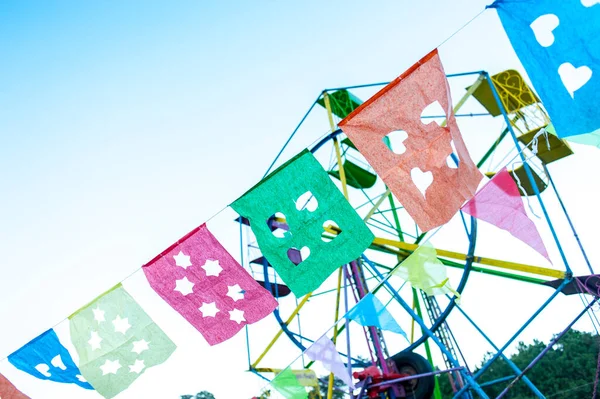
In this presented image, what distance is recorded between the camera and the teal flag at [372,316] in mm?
8024

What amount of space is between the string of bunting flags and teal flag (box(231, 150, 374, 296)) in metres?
0.01

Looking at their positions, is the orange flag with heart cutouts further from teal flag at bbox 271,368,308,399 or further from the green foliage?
the green foliage

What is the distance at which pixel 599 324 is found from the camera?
22.9ft

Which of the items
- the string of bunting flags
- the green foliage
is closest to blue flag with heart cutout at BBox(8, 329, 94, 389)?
the string of bunting flags

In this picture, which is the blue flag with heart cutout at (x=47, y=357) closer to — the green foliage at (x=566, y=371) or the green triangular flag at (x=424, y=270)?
the green triangular flag at (x=424, y=270)

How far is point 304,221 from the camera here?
688 cm

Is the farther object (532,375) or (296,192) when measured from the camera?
(532,375)

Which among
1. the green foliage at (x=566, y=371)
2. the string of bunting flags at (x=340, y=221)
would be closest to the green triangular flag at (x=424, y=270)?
the string of bunting flags at (x=340, y=221)

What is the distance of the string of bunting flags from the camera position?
5227 mm

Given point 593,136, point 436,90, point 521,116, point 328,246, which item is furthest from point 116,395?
→ point 521,116

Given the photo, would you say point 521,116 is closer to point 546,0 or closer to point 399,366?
point 399,366

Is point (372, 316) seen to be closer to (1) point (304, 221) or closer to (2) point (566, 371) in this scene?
(1) point (304, 221)

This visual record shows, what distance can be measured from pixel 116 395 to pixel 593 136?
677 centimetres

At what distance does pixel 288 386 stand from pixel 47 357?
3.51 meters
